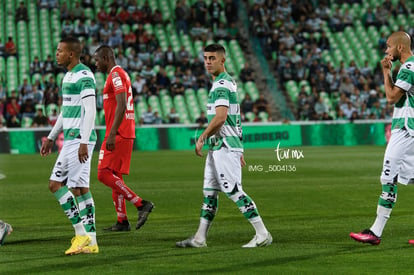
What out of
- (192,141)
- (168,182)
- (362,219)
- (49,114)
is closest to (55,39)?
(49,114)

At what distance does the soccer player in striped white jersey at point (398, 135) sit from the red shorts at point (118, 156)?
3341mm

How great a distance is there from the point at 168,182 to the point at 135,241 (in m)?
8.89

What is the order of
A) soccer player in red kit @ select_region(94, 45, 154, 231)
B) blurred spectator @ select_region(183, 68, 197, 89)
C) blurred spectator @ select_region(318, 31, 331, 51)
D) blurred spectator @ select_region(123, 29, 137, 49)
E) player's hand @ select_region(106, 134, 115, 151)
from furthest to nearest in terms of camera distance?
1. blurred spectator @ select_region(318, 31, 331, 51)
2. blurred spectator @ select_region(123, 29, 137, 49)
3. blurred spectator @ select_region(183, 68, 197, 89)
4. soccer player in red kit @ select_region(94, 45, 154, 231)
5. player's hand @ select_region(106, 134, 115, 151)

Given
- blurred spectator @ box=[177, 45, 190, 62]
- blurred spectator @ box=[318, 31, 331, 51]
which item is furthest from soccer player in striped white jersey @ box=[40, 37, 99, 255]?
blurred spectator @ box=[318, 31, 331, 51]

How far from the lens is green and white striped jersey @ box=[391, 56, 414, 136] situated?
31.3ft

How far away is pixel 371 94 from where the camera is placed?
119 feet

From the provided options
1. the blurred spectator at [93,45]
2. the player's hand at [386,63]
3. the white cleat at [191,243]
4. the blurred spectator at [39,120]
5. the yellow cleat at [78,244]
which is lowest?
the blurred spectator at [39,120]

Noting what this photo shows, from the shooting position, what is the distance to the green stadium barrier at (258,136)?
3070 cm

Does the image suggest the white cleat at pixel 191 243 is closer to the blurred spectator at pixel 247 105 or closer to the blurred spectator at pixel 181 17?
the blurred spectator at pixel 247 105

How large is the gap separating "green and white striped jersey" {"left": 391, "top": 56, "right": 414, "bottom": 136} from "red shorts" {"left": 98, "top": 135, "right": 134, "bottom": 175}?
3.64m

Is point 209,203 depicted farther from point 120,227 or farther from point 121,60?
point 121,60

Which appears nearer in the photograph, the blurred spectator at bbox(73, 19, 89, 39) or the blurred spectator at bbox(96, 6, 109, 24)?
the blurred spectator at bbox(73, 19, 89, 39)

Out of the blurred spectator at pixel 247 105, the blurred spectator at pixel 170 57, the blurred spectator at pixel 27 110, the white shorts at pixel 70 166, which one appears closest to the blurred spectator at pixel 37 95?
the blurred spectator at pixel 27 110

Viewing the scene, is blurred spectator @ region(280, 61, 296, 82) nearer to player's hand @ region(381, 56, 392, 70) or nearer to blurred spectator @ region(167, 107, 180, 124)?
blurred spectator @ region(167, 107, 180, 124)
